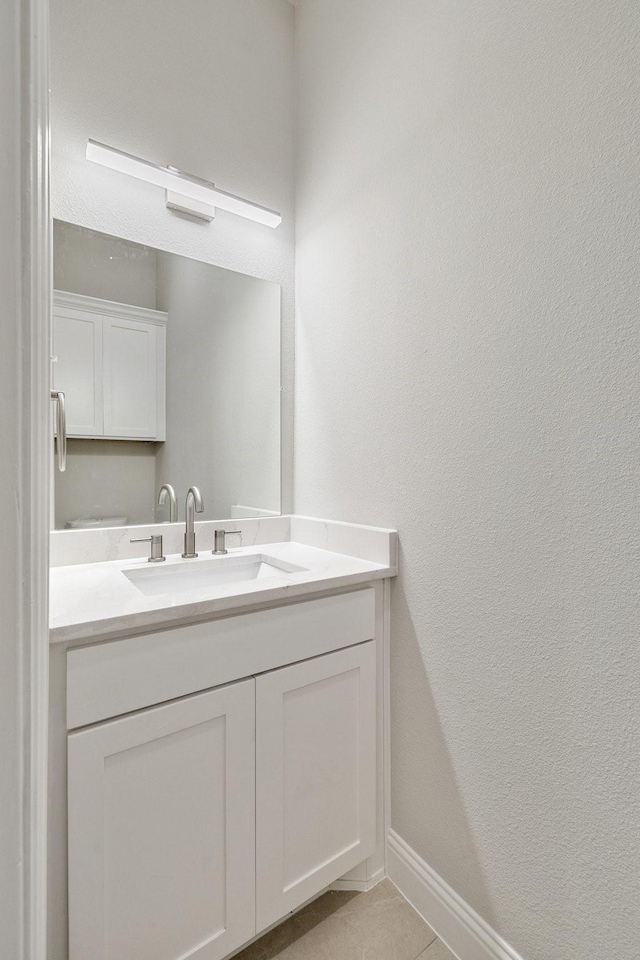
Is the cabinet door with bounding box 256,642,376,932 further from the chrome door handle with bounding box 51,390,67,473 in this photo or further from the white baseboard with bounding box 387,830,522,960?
the chrome door handle with bounding box 51,390,67,473

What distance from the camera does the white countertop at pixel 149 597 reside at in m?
0.86

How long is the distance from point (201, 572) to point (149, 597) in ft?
1.21

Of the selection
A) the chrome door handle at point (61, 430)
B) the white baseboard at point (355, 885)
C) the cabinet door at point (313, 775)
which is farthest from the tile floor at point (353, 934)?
the chrome door handle at point (61, 430)

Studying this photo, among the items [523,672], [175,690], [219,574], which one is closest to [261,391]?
[219,574]

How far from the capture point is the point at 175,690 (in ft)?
3.05

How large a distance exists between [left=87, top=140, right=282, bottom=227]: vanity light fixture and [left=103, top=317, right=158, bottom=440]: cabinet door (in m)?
0.41

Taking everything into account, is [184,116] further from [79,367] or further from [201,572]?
[201,572]

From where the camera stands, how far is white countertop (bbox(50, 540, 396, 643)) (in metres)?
0.86

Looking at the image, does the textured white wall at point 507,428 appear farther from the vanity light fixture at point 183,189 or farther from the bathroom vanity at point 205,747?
the vanity light fixture at point 183,189

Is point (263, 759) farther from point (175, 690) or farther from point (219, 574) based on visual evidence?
point (219, 574)

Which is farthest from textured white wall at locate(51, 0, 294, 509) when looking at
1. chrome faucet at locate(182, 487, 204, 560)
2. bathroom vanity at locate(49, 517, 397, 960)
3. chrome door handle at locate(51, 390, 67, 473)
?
bathroom vanity at locate(49, 517, 397, 960)

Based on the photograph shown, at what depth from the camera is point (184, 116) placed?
1480 millimetres
